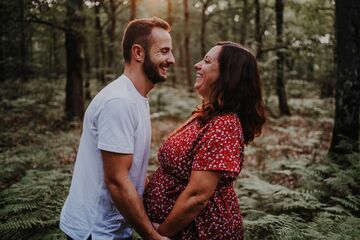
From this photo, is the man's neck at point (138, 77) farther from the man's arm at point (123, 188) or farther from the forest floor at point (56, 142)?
the forest floor at point (56, 142)

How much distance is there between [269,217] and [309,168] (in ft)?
9.91

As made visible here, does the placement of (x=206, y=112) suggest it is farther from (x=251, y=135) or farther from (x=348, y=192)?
(x=348, y=192)

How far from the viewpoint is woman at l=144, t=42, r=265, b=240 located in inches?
96.0

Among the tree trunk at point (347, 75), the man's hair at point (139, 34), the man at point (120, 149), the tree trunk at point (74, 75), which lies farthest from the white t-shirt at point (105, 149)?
the tree trunk at point (74, 75)

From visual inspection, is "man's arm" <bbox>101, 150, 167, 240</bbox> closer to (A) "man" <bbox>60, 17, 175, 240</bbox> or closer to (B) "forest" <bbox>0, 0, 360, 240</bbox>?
(A) "man" <bbox>60, 17, 175, 240</bbox>

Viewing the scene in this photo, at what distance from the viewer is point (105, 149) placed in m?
2.39

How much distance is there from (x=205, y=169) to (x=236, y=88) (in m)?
0.67

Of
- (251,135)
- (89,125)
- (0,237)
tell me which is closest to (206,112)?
(251,135)

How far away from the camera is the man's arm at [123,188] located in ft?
7.95

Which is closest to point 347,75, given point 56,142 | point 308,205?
point 308,205

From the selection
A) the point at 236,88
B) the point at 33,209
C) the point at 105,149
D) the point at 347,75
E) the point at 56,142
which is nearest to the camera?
the point at 105,149

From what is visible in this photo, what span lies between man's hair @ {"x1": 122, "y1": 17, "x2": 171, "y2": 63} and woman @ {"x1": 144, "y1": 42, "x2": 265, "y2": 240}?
484 millimetres

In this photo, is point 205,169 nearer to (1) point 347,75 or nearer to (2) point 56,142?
(1) point 347,75

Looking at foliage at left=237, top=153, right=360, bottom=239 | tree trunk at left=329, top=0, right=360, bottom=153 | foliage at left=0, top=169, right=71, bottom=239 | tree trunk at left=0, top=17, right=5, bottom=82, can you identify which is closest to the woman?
foliage at left=237, top=153, right=360, bottom=239
